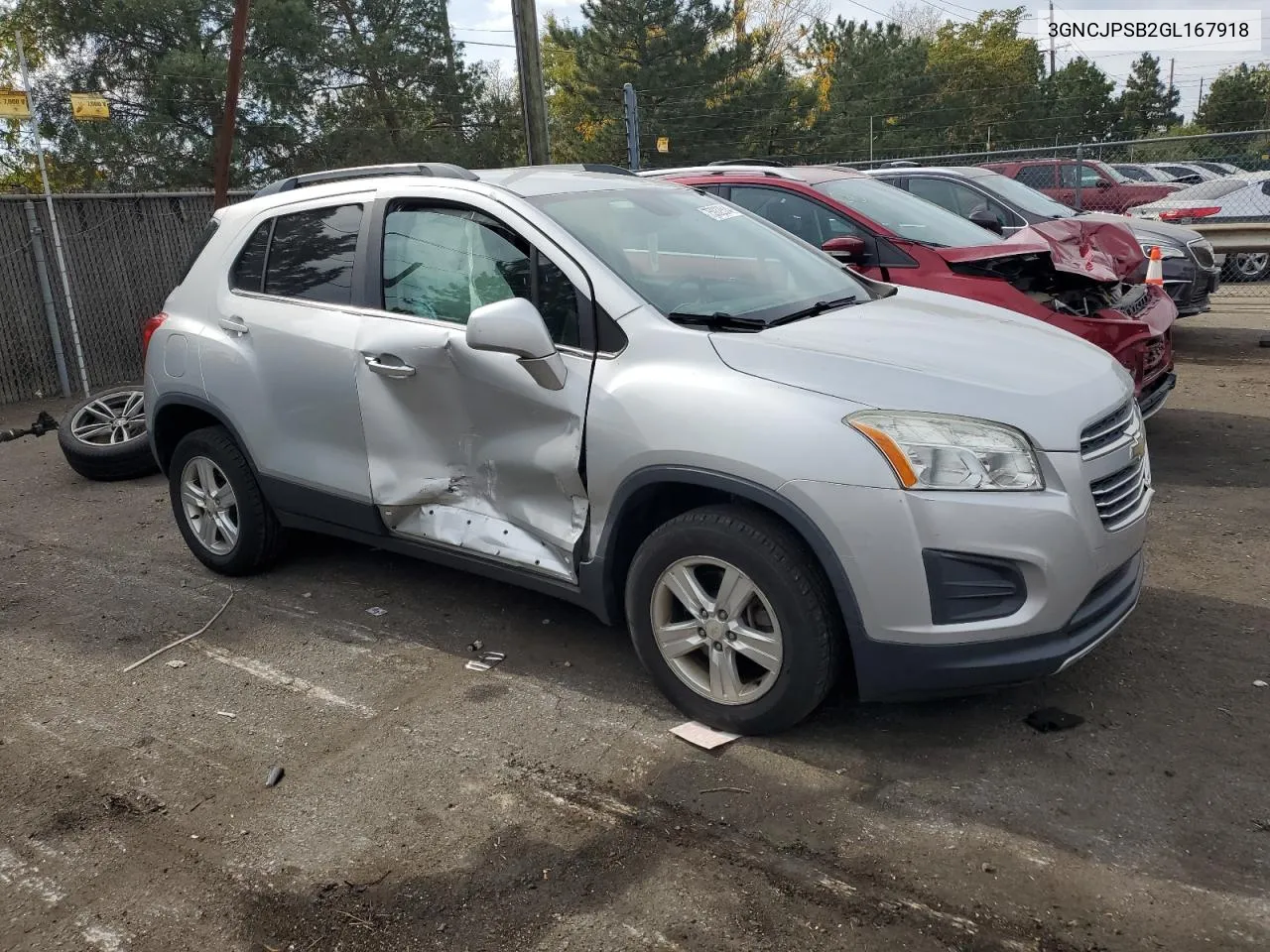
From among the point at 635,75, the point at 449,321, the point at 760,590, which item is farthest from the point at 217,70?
the point at 760,590

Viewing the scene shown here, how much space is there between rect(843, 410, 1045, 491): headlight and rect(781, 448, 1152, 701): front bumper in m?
0.05

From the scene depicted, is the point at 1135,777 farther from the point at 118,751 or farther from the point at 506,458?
the point at 118,751

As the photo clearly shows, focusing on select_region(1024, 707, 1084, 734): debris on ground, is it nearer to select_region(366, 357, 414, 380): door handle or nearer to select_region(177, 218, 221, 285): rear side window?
select_region(366, 357, 414, 380): door handle

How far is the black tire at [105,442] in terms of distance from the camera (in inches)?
293

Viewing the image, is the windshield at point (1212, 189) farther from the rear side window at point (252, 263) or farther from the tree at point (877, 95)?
the tree at point (877, 95)

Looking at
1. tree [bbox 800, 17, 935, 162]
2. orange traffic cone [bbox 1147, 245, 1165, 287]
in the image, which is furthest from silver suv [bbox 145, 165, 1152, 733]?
tree [bbox 800, 17, 935, 162]

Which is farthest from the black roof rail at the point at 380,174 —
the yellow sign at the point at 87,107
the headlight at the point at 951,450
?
the yellow sign at the point at 87,107

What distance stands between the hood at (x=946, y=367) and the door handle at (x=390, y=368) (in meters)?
1.31

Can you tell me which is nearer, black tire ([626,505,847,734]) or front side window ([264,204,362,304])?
black tire ([626,505,847,734])

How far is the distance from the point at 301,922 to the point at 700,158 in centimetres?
3281

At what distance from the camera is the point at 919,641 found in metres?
3.10

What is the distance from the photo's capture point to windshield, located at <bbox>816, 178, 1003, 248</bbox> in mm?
6898

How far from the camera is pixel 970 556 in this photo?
10.00 feet

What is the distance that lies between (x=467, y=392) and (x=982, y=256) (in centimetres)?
369
